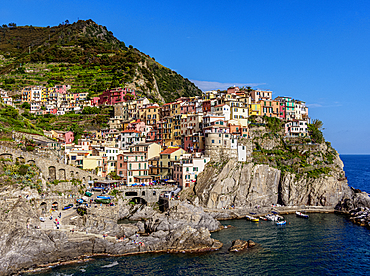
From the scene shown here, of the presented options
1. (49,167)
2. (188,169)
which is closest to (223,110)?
(188,169)

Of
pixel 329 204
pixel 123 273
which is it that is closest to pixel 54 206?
pixel 123 273

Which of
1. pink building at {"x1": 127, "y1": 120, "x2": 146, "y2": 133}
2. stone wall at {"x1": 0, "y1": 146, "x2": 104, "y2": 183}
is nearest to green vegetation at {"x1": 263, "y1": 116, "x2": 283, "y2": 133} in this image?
pink building at {"x1": 127, "y1": 120, "x2": 146, "y2": 133}

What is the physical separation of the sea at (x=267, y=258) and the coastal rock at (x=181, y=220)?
295 centimetres

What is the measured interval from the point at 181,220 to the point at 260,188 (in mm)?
25956

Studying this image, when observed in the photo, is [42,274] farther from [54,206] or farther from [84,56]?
[84,56]

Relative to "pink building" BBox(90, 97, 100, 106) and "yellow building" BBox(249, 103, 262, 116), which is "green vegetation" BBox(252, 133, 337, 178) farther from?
"pink building" BBox(90, 97, 100, 106)

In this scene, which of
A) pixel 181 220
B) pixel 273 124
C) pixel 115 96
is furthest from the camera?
pixel 115 96

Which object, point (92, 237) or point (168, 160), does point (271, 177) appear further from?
point (92, 237)

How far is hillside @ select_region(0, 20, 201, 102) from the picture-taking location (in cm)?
13725

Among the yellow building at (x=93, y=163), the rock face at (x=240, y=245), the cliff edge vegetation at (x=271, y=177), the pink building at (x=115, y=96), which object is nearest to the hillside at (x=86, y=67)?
the pink building at (x=115, y=96)

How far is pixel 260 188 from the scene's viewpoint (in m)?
73.8

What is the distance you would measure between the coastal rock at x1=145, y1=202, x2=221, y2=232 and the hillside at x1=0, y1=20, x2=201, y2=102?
7795 cm

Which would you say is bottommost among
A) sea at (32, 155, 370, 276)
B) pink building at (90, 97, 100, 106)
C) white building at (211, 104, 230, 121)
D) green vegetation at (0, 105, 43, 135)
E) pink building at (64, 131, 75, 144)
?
sea at (32, 155, 370, 276)

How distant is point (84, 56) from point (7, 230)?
13345 centimetres
